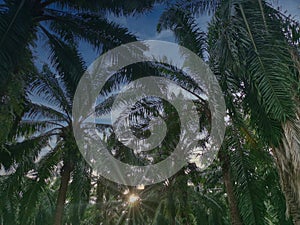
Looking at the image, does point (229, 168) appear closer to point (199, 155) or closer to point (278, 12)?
point (199, 155)

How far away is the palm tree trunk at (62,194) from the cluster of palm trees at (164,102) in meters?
0.04

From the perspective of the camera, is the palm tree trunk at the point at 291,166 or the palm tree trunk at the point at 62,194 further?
the palm tree trunk at the point at 62,194

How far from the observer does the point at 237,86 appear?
6.88m

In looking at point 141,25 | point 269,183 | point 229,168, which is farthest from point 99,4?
point 269,183

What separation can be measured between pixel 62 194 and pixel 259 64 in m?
7.48

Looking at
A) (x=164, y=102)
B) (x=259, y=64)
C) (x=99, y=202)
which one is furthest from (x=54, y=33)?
(x=99, y=202)

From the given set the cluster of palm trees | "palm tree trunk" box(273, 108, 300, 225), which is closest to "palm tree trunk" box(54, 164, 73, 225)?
the cluster of palm trees

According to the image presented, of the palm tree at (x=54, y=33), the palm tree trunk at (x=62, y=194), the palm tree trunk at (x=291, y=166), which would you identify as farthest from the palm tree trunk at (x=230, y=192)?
the palm tree trunk at (x=62, y=194)

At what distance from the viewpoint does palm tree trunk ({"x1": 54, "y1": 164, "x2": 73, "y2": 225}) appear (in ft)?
33.1

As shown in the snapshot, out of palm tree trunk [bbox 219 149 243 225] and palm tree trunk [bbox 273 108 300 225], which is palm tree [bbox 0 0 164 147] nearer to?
palm tree trunk [bbox 219 149 243 225]

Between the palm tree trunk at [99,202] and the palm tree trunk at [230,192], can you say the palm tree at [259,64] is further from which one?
the palm tree trunk at [99,202]

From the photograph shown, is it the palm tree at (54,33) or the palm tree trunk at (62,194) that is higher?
the palm tree at (54,33)

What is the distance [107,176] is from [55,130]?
2.43 meters

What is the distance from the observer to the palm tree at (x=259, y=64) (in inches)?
216
